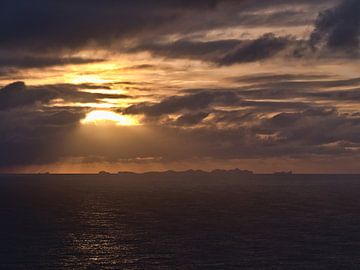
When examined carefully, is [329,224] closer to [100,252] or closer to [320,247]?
[320,247]

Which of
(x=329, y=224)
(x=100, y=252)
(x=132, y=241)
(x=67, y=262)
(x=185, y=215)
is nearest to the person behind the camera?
(x=67, y=262)

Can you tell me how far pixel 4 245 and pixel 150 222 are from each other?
2194 inches

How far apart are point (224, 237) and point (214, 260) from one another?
28984 mm

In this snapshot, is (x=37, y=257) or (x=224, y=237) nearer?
(x=37, y=257)

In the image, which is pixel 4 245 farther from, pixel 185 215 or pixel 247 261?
pixel 185 215

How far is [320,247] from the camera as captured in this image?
127 m

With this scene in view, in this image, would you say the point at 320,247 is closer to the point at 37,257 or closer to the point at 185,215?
the point at 37,257

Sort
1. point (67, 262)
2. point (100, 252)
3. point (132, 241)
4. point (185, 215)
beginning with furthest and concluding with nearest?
point (185, 215) → point (132, 241) → point (100, 252) → point (67, 262)

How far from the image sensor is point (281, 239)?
5428 inches

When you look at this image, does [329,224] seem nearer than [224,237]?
No

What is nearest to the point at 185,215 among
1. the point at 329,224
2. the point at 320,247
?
the point at 329,224

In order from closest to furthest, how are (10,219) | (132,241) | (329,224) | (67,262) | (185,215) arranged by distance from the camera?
(67,262) → (132,241) → (329,224) → (10,219) → (185,215)

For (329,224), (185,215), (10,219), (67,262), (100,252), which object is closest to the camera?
(67,262)

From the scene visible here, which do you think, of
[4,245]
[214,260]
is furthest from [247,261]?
[4,245]
